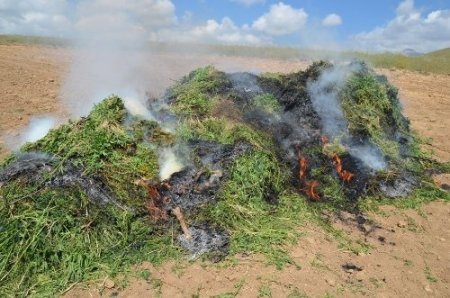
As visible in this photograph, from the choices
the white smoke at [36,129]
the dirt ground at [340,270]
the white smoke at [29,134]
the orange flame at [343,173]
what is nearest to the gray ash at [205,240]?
the dirt ground at [340,270]

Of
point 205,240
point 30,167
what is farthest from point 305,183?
point 30,167

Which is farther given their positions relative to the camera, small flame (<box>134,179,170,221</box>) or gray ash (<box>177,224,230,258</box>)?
small flame (<box>134,179,170,221</box>)

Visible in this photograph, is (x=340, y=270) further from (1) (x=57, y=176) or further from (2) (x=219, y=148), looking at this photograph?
(1) (x=57, y=176)

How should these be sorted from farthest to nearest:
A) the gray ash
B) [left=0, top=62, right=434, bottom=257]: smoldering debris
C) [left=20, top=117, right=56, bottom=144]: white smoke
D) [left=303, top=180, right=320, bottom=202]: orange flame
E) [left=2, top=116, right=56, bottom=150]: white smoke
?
[left=2, top=116, right=56, bottom=150]: white smoke → [left=20, top=117, right=56, bottom=144]: white smoke → [left=303, top=180, right=320, bottom=202]: orange flame → [left=0, top=62, right=434, bottom=257]: smoldering debris → the gray ash

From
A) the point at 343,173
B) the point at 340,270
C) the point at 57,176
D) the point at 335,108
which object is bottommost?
the point at 340,270

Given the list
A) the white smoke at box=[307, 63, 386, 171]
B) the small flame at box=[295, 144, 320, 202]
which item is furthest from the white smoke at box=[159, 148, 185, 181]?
the white smoke at box=[307, 63, 386, 171]

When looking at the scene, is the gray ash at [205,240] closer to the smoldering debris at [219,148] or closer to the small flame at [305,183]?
the smoldering debris at [219,148]

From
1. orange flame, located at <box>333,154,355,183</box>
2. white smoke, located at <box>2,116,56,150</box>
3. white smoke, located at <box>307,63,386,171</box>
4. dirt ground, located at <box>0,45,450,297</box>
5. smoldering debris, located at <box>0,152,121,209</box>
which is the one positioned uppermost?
white smoke, located at <box>307,63,386,171</box>

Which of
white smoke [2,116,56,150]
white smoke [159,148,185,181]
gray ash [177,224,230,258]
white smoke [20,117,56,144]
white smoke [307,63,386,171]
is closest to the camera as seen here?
gray ash [177,224,230,258]

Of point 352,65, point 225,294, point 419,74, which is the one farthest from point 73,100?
point 419,74

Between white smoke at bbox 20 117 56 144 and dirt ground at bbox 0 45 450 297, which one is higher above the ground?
white smoke at bbox 20 117 56 144

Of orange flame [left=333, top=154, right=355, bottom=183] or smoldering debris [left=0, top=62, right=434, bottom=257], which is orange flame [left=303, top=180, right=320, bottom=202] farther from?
orange flame [left=333, top=154, right=355, bottom=183]

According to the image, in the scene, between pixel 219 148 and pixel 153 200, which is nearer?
pixel 153 200

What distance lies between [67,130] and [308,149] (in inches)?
142
